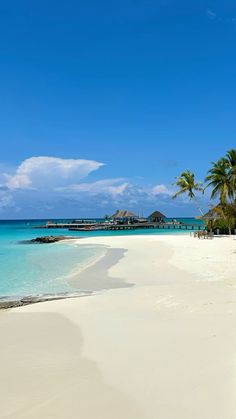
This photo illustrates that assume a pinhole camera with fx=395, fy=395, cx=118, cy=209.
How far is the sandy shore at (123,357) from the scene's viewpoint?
4055 mm

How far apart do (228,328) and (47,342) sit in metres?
2.96

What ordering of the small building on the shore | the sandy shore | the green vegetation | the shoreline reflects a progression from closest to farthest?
the sandy shore
the shoreline
the green vegetation
the small building on the shore

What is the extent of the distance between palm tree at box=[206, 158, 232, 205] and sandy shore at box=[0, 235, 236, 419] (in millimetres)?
28258

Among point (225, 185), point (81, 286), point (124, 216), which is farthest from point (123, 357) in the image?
point (124, 216)

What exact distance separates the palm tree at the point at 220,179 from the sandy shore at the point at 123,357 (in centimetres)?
2826

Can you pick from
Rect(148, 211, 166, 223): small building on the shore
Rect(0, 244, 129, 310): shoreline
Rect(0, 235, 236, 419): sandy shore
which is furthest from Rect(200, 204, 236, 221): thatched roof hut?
Rect(148, 211, 166, 223): small building on the shore

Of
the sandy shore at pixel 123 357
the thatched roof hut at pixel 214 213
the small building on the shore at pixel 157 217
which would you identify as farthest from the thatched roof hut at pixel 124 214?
the sandy shore at pixel 123 357

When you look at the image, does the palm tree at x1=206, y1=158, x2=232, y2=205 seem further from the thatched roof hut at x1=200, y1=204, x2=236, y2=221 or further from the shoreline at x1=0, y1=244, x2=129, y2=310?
the shoreline at x1=0, y1=244, x2=129, y2=310

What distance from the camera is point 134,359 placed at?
537 centimetres

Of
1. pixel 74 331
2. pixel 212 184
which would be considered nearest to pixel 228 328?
pixel 74 331

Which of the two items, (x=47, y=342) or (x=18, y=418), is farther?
(x=47, y=342)

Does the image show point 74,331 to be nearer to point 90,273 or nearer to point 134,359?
point 134,359

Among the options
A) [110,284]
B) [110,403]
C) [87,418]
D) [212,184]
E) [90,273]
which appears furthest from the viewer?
[212,184]

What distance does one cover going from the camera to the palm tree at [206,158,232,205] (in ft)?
122
